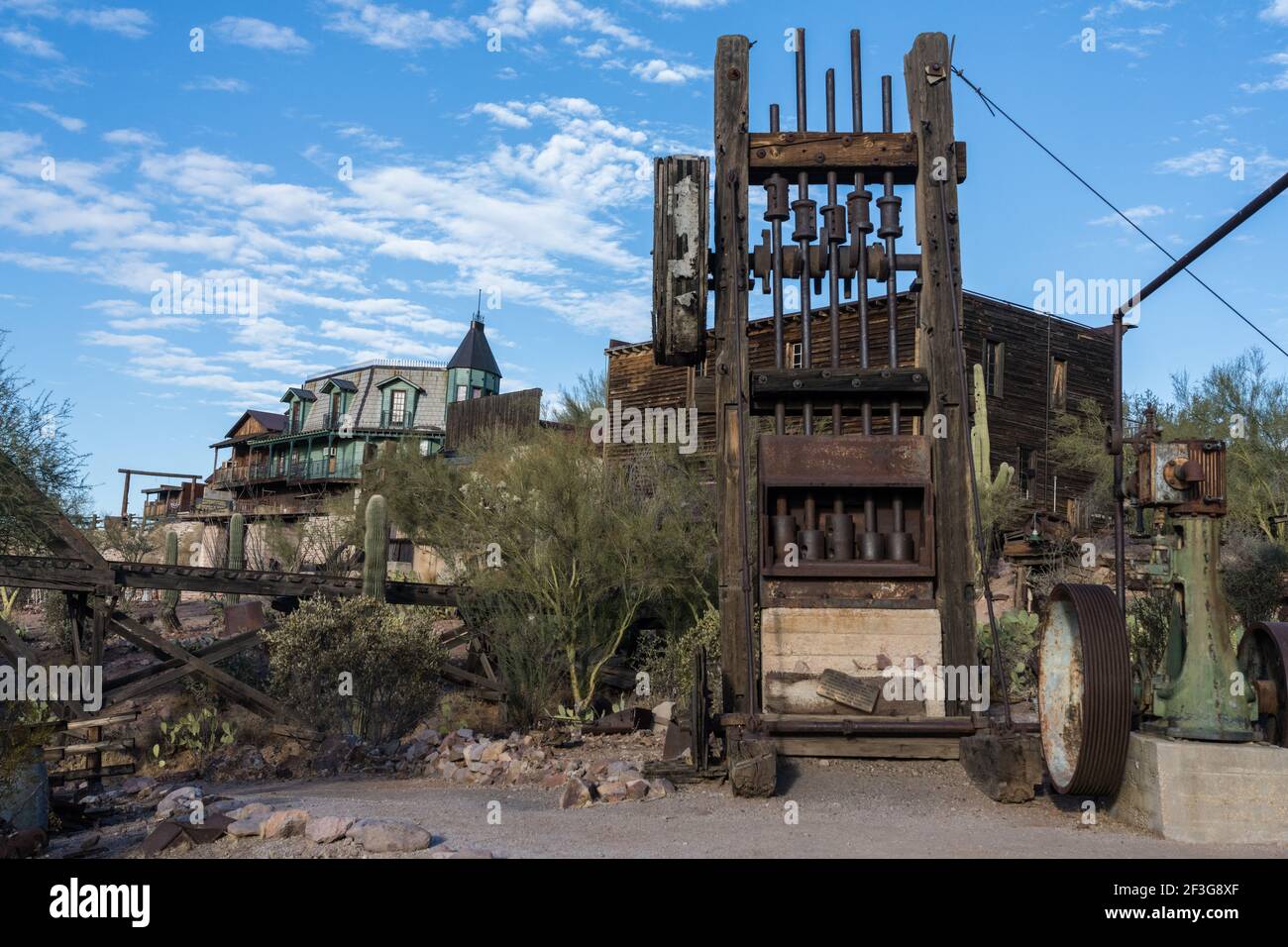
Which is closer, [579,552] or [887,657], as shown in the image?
[887,657]

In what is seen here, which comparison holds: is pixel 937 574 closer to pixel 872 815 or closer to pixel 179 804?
pixel 872 815

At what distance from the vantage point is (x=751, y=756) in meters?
7.16

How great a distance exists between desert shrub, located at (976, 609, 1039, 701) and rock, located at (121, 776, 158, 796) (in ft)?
35.3

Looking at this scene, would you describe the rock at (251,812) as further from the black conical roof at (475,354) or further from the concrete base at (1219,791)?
the black conical roof at (475,354)

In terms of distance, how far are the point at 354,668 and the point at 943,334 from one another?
452 inches

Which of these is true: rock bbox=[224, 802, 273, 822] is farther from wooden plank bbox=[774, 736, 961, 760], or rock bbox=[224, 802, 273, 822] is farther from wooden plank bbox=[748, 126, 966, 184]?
wooden plank bbox=[748, 126, 966, 184]

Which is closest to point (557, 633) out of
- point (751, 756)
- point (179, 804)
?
point (179, 804)

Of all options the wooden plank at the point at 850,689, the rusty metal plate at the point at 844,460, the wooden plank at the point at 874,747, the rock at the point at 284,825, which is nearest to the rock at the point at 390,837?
the rock at the point at 284,825

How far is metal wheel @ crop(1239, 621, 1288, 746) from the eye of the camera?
6.16 m

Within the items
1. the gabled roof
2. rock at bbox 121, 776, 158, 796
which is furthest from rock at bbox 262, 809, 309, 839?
the gabled roof

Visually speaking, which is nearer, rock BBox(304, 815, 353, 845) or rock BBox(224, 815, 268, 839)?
rock BBox(304, 815, 353, 845)

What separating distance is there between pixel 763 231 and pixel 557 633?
953 cm

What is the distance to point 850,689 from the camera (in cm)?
824
